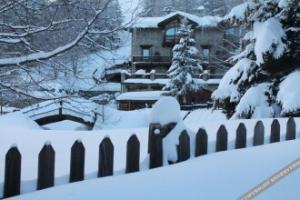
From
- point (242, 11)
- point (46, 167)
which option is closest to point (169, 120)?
point (46, 167)

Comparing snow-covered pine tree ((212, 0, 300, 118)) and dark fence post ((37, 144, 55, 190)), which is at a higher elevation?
snow-covered pine tree ((212, 0, 300, 118))

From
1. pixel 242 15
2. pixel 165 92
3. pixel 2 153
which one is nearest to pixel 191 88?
pixel 165 92

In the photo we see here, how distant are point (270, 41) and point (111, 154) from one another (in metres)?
8.01

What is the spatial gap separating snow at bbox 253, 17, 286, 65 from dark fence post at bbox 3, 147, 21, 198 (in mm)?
8647

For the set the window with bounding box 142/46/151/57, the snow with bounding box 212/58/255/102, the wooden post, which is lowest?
the wooden post

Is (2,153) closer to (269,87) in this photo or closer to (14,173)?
(14,173)

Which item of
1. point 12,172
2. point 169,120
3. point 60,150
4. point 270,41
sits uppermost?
point 270,41

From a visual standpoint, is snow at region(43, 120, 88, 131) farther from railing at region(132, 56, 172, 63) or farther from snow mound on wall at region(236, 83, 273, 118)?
railing at region(132, 56, 172, 63)

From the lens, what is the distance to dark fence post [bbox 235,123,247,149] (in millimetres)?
5227

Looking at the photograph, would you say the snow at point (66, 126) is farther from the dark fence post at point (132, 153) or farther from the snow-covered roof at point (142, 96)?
the snow-covered roof at point (142, 96)

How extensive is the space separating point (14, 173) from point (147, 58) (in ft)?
160

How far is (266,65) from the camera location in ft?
38.2

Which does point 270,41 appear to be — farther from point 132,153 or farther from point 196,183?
point 196,183

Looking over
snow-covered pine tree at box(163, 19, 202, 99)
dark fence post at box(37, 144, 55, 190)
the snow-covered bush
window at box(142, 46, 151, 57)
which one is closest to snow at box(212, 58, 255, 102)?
the snow-covered bush
